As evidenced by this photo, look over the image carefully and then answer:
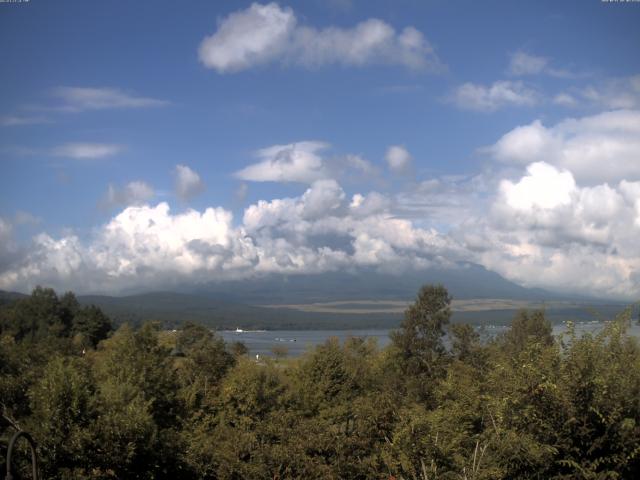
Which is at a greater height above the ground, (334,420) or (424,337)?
(424,337)

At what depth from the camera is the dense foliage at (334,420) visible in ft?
48.4

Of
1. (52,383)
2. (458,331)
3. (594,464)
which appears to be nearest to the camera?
(594,464)

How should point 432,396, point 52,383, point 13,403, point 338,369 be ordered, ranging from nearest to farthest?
1. point 52,383
2. point 13,403
3. point 338,369
4. point 432,396

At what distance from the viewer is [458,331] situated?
5622 cm

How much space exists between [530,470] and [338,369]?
28.0m

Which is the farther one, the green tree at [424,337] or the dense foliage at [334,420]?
the green tree at [424,337]

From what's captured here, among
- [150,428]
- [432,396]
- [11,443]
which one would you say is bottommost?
[432,396]

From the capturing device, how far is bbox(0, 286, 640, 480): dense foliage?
581 inches

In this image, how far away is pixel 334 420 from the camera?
35469 mm

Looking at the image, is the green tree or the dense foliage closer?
the dense foliage

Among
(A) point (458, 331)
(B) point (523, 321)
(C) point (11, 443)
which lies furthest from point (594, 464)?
(B) point (523, 321)

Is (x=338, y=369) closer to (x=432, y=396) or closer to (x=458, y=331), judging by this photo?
(x=432, y=396)

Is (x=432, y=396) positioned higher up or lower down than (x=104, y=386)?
lower down

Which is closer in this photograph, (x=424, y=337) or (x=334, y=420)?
(x=334, y=420)
